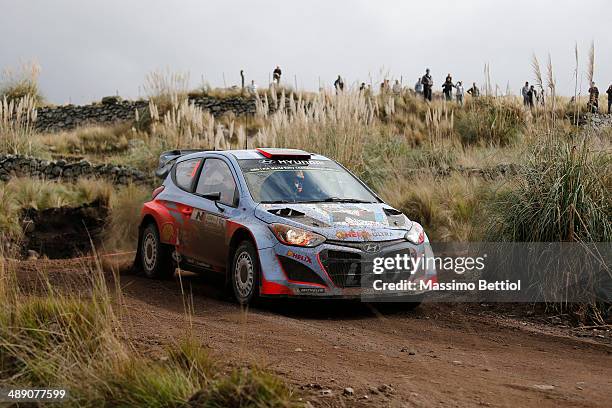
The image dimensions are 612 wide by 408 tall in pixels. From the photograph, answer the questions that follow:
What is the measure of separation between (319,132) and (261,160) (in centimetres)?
594

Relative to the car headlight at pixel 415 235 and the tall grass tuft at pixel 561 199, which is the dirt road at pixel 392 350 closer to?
the car headlight at pixel 415 235

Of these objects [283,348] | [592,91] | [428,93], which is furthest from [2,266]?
[428,93]

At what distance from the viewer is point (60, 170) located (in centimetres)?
2472

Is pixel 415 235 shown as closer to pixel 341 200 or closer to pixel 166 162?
pixel 341 200

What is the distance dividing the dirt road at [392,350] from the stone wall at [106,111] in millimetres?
30427

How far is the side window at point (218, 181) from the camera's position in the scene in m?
11.0

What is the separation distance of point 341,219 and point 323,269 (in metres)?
0.62

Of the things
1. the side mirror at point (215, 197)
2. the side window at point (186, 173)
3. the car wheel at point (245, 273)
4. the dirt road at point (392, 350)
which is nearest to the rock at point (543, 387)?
the dirt road at point (392, 350)

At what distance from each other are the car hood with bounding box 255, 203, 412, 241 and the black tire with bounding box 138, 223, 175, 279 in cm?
232

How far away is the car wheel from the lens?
392 inches

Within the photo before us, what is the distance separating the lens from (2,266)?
8547 millimetres

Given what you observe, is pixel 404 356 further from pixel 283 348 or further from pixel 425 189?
pixel 425 189

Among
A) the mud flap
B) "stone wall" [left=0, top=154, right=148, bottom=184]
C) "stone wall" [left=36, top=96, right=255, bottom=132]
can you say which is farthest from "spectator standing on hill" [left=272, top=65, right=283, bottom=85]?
the mud flap

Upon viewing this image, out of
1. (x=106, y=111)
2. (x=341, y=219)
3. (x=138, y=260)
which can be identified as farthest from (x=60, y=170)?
(x=106, y=111)
